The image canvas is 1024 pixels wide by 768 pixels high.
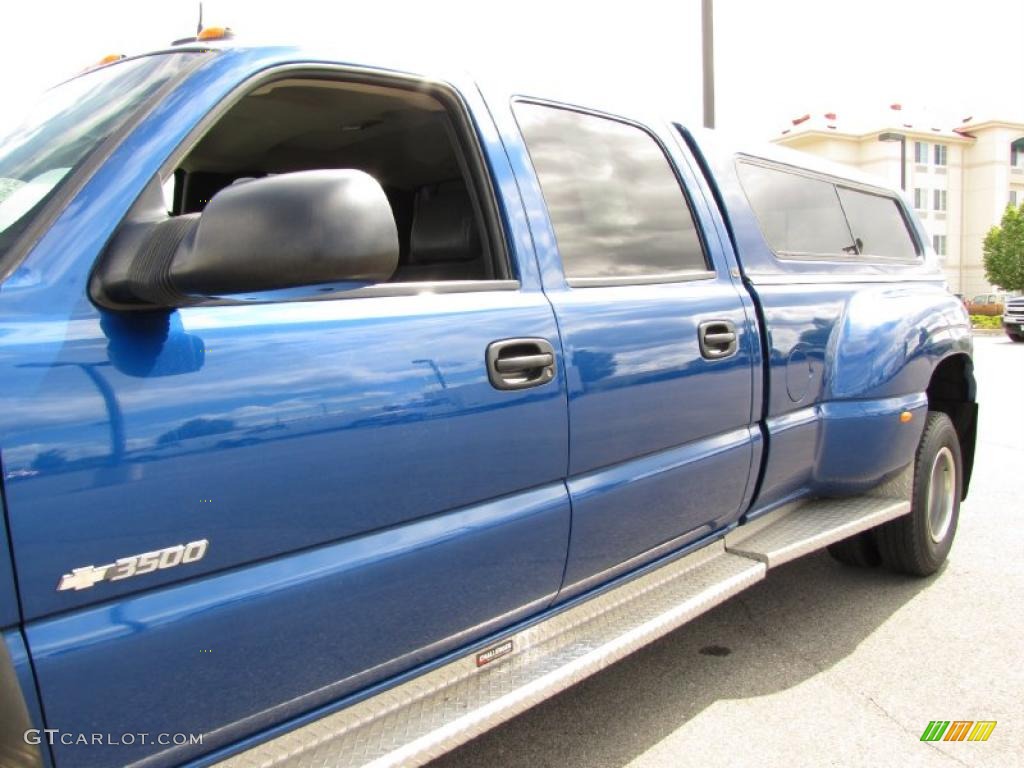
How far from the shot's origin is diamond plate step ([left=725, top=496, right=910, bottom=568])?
314 cm

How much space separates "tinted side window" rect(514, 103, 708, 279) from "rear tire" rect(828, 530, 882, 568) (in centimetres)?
198

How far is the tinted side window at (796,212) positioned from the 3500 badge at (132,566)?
2.55m

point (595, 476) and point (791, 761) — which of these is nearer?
point (595, 476)

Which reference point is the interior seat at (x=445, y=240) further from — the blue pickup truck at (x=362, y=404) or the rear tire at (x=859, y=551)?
the rear tire at (x=859, y=551)

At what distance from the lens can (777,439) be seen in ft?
10.2

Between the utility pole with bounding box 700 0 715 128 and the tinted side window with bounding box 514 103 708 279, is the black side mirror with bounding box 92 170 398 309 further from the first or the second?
the utility pole with bounding box 700 0 715 128

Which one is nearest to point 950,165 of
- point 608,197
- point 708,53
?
point 708,53

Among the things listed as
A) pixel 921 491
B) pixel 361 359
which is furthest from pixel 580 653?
pixel 921 491

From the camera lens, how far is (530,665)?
2266 millimetres

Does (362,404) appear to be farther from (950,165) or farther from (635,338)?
(950,165)

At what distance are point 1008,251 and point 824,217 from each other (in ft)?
178

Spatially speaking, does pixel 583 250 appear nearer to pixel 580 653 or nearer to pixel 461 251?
pixel 461 251

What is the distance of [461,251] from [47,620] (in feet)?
5.13

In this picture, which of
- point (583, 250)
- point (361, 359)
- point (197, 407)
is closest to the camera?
point (197, 407)
